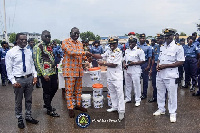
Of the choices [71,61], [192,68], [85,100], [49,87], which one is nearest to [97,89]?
[85,100]

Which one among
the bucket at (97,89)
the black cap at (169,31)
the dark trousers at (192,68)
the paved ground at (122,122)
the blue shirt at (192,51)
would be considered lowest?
the paved ground at (122,122)

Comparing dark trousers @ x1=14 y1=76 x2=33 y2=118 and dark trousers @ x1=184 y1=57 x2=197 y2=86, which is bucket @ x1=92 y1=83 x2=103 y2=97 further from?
dark trousers @ x1=184 y1=57 x2=197 y2=86

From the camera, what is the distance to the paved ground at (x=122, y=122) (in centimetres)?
386

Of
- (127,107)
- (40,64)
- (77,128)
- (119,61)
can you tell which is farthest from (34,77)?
(127,107)

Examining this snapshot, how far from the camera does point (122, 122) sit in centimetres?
422

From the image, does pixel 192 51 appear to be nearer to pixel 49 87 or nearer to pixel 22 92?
pixel 49 87

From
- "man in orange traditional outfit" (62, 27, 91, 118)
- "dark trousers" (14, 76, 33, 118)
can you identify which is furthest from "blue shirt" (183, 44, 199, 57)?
"dark trousers" (14, 76, 33, 118)

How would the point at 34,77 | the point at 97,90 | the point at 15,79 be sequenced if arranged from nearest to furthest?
the point at 15,79
the point at 34,77
the point at 97,90

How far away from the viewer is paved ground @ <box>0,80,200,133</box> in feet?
12.7

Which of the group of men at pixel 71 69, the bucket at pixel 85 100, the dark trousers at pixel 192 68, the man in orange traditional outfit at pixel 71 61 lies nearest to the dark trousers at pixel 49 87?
the group of men at pixel 71 69

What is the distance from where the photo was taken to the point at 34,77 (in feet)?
13.8

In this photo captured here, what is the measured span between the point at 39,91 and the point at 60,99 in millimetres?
1550

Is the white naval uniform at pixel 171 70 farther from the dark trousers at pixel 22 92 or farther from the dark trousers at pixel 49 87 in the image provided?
the dark trousers at pixel 22 92

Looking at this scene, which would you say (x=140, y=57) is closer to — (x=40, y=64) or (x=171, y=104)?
(x=171, y=104)
